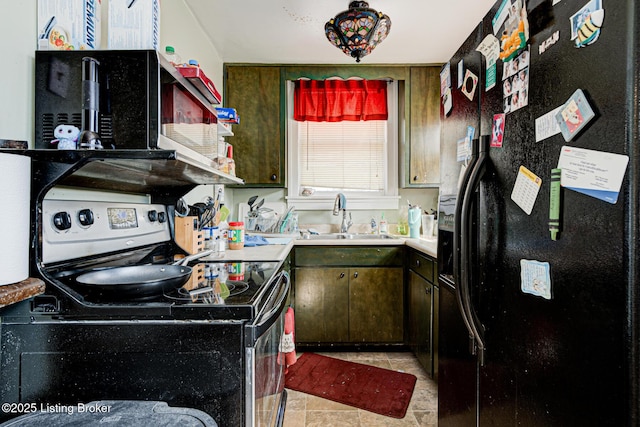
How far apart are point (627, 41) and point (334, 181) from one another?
2.71 metres

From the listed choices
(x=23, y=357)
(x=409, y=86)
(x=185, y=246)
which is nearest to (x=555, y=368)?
(x=23, y=357)

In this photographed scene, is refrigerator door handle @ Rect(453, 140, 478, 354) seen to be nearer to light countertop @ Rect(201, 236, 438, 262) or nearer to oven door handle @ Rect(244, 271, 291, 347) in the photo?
oven door handle @ Rect(244, 271, 291, 347)

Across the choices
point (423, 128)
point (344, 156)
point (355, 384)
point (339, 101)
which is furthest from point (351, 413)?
point (339, 101)

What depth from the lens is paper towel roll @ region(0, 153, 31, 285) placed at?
2.52 ft

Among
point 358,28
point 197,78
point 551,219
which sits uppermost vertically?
point 358,28

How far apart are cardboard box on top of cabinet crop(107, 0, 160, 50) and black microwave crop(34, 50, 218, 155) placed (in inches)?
5.4

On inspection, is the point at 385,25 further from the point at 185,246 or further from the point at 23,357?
the point at 23,357

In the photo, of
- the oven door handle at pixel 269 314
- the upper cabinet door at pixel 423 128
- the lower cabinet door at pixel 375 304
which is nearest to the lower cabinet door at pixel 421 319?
the lower cabinet door at pixel 375 304

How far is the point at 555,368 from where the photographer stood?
31.1 inches

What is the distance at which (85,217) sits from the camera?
1107mm

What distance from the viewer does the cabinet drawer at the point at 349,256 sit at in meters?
2.64

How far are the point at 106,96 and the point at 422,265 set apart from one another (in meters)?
1.95

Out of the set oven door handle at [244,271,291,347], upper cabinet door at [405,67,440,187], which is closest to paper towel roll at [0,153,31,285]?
oven door handle at [244,271,291,347]

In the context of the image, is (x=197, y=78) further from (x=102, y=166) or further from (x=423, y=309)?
(x=423, y=309)
